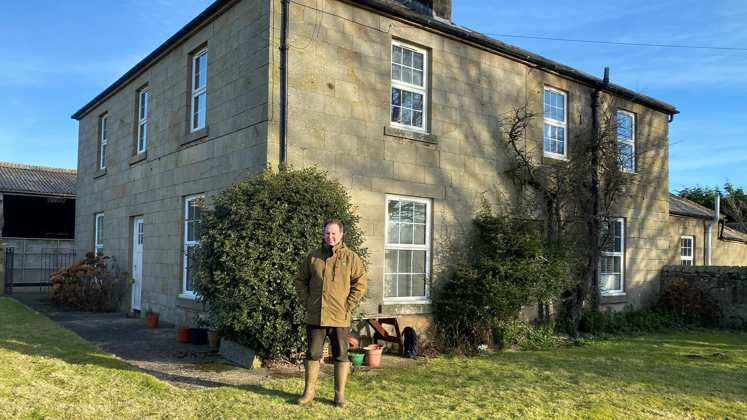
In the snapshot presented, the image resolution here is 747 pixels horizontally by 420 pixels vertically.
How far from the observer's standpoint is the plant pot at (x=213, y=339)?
8.79 m

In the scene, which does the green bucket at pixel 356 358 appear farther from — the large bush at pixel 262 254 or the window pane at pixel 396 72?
the window pane at pixel 396 72

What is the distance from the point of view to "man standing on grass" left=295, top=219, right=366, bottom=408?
5.71 m

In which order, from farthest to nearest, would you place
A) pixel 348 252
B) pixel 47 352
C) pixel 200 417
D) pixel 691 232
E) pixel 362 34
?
pixel 691 232
pixel 362 34
pixel 47 352
pixel 348 252
pixel 200 417

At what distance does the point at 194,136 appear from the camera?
1042 centimetres

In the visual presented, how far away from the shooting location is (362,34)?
9445 mm

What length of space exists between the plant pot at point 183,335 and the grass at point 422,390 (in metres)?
1.37

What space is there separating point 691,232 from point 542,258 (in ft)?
31.8

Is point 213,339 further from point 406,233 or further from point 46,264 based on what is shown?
point 46,264

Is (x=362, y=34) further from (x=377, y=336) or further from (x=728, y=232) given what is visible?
(x=728, y=232)

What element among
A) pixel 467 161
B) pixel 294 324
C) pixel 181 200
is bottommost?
pixel 294 324

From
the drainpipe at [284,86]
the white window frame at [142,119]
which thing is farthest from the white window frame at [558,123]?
the white window frame at [142,119]

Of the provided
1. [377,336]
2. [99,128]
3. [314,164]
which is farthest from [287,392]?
[99,128]

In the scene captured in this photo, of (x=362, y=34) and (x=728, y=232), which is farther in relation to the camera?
(x=728, y=232)

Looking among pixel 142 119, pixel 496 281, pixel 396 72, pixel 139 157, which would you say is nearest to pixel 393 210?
pixel 496 281
